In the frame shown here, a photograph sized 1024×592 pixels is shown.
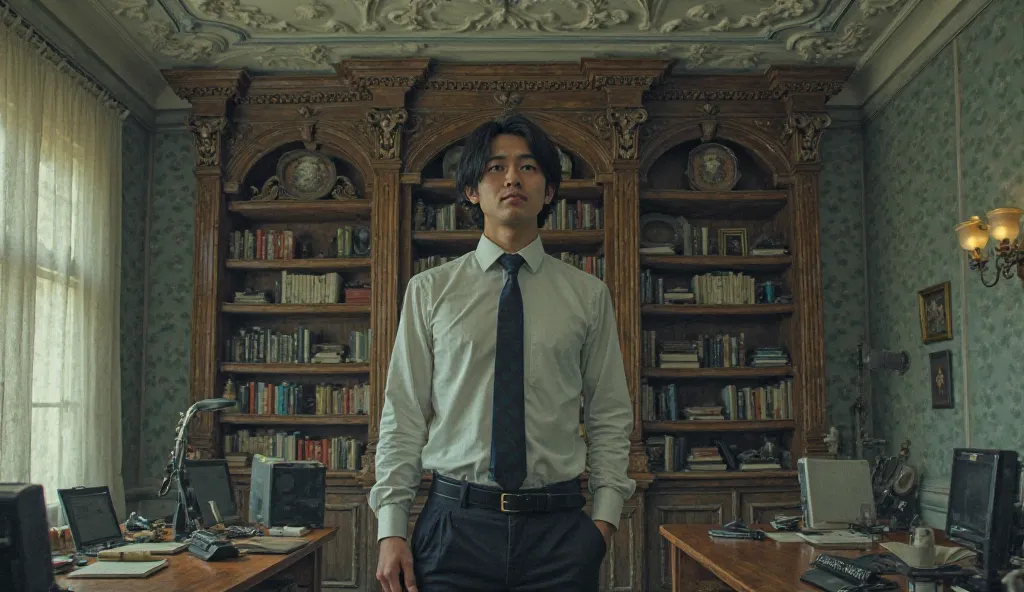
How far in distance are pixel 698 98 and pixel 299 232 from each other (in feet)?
8.95

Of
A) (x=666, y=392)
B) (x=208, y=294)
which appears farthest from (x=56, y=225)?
(x=666, y=392)

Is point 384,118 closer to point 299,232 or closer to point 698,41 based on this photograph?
point 299,232

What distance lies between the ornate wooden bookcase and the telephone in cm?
228

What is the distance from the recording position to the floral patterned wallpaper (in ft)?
19.4

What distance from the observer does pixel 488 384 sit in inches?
77.6

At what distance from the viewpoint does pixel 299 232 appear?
638 cm

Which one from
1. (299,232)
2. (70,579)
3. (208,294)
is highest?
(299,232)

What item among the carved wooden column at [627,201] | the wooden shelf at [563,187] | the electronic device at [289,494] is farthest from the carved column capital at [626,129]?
the electronic device at [289,494]

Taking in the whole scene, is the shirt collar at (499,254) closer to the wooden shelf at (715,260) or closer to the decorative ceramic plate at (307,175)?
the wooden shelf at (715,260)

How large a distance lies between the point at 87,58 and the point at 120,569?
341 centimetres

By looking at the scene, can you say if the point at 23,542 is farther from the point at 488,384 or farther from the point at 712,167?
the point at 712,167

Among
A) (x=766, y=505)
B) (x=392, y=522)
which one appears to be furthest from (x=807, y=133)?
(x=392, y=522)

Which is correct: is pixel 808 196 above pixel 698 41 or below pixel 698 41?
below

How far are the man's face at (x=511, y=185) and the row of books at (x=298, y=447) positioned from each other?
161 inches
